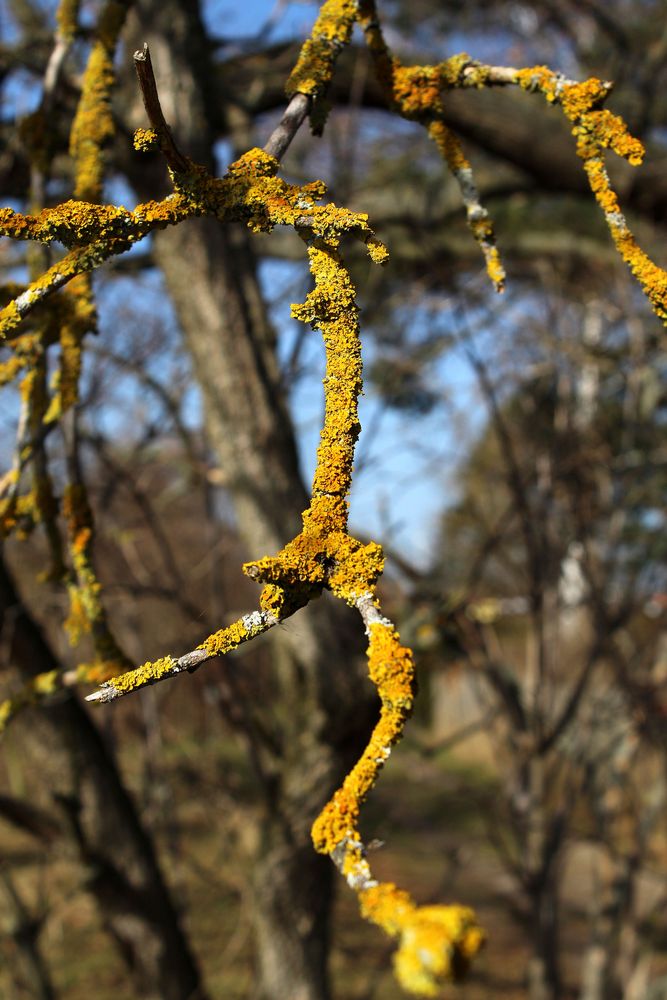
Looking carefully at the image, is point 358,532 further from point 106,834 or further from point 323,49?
point 323,49

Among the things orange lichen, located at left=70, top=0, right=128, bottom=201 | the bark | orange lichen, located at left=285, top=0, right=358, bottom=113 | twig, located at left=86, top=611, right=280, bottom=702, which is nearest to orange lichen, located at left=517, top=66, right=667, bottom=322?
orange lichen, located at left=285, top=0, right=358, bottom=113

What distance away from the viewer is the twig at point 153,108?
726 mm

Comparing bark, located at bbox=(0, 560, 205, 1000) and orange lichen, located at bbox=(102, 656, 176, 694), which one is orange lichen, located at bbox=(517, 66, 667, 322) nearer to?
orange lichen, located at bbox=(102, 656, 176, 694)

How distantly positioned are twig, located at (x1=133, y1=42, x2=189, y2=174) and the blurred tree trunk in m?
1.51

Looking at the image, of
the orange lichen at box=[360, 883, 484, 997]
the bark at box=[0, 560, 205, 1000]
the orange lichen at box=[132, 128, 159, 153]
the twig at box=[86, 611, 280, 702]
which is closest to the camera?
the orange lichen at box=[360, 883, 484, 997]

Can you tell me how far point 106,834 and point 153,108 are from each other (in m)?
1.86

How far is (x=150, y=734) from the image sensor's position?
3396mm

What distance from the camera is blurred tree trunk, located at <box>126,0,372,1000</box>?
7.46 ft

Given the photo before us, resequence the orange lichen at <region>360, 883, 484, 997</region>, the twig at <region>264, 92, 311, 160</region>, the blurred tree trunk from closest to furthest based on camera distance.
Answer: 1. the orange lichen at <region>360, 883, 484, 997</region>
2. the twig at <region>264, 92, 311, 160</region>
3. the blurred tree trunk

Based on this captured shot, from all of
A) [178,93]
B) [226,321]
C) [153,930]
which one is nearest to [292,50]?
[178,93]

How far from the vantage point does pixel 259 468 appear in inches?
91.1

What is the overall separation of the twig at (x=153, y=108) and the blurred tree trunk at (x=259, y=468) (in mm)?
1512

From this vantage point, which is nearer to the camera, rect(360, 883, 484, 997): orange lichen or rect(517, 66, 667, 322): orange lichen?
rect(360, 883, 484, 997): orange lichen

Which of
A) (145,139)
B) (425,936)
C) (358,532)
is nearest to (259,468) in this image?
(358,532)
